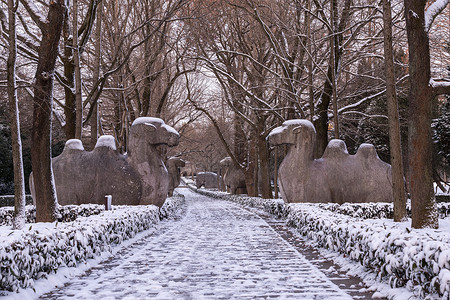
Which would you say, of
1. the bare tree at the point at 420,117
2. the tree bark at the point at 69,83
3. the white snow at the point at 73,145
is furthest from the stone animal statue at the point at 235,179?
the bare tree at the point at 420,117

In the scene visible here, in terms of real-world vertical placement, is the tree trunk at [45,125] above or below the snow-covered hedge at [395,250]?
above

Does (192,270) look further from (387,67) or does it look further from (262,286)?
(387,67)

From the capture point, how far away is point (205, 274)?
21.3 ft

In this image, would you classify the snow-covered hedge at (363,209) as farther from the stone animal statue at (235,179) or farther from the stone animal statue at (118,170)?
the stone animal statue at (235,179)

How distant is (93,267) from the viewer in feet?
23.7

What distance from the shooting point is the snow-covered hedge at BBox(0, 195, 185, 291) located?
4.97m

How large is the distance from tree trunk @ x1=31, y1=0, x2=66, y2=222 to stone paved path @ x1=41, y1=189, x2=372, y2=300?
→ 8.65 ft

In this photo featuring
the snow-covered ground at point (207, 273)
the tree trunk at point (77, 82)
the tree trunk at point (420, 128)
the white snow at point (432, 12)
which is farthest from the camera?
the tree trunk at point (77, 82)

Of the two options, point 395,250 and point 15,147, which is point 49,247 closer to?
point 15,147

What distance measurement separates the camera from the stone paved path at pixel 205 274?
17.6 feet

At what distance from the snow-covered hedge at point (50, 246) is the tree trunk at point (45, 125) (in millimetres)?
1973

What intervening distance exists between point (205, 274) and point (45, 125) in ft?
20.6

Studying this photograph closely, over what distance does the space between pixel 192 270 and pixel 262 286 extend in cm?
147

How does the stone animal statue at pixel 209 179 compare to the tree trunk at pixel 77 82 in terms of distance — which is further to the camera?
the stone animal statue at pixel 209 179
